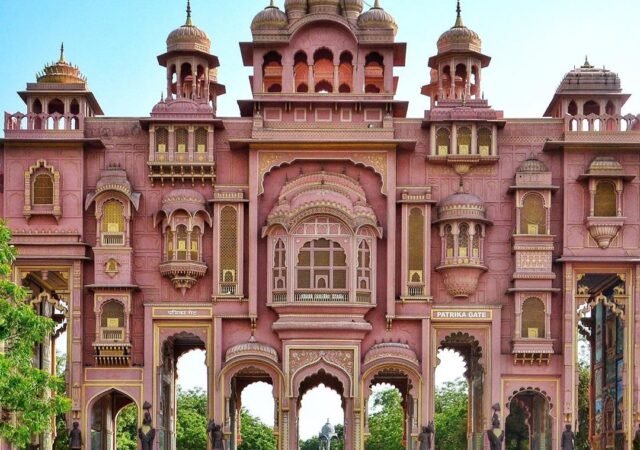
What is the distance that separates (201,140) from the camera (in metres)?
32.7

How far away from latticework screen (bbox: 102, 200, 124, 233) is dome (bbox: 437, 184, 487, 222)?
8069mm

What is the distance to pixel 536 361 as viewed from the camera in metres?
31.8

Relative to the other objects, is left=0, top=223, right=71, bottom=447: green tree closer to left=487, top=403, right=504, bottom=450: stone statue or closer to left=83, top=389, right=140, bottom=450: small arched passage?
left=83, top=389, right=140, bottom=450: small arched passage

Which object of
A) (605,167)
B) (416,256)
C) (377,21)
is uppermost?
(377,21)

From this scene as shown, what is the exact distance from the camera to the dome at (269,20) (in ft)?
110

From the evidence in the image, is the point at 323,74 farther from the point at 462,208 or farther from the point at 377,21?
the point at 462,208

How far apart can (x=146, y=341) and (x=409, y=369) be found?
664cm

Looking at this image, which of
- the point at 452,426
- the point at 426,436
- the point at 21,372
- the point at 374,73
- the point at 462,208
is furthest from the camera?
the point at 452,426

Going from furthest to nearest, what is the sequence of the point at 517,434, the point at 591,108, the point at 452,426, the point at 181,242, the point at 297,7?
1. the point at 452,426
2. the point at 517,434
3. the point at 297,7
4. the point at 591,108
5. the point at 181,242

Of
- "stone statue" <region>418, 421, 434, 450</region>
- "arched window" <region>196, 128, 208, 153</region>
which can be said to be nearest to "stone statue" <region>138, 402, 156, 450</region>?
"stone statue" <region>418, 421, 434, 450</region>

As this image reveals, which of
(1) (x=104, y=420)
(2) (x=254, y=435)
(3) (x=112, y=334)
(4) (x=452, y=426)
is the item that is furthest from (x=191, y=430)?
(3) (x=112, y=334)

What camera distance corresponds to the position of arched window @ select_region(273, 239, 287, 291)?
3192cm

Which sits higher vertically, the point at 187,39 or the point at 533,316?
the point at 187,39

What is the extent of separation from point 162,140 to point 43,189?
10.7 feet
